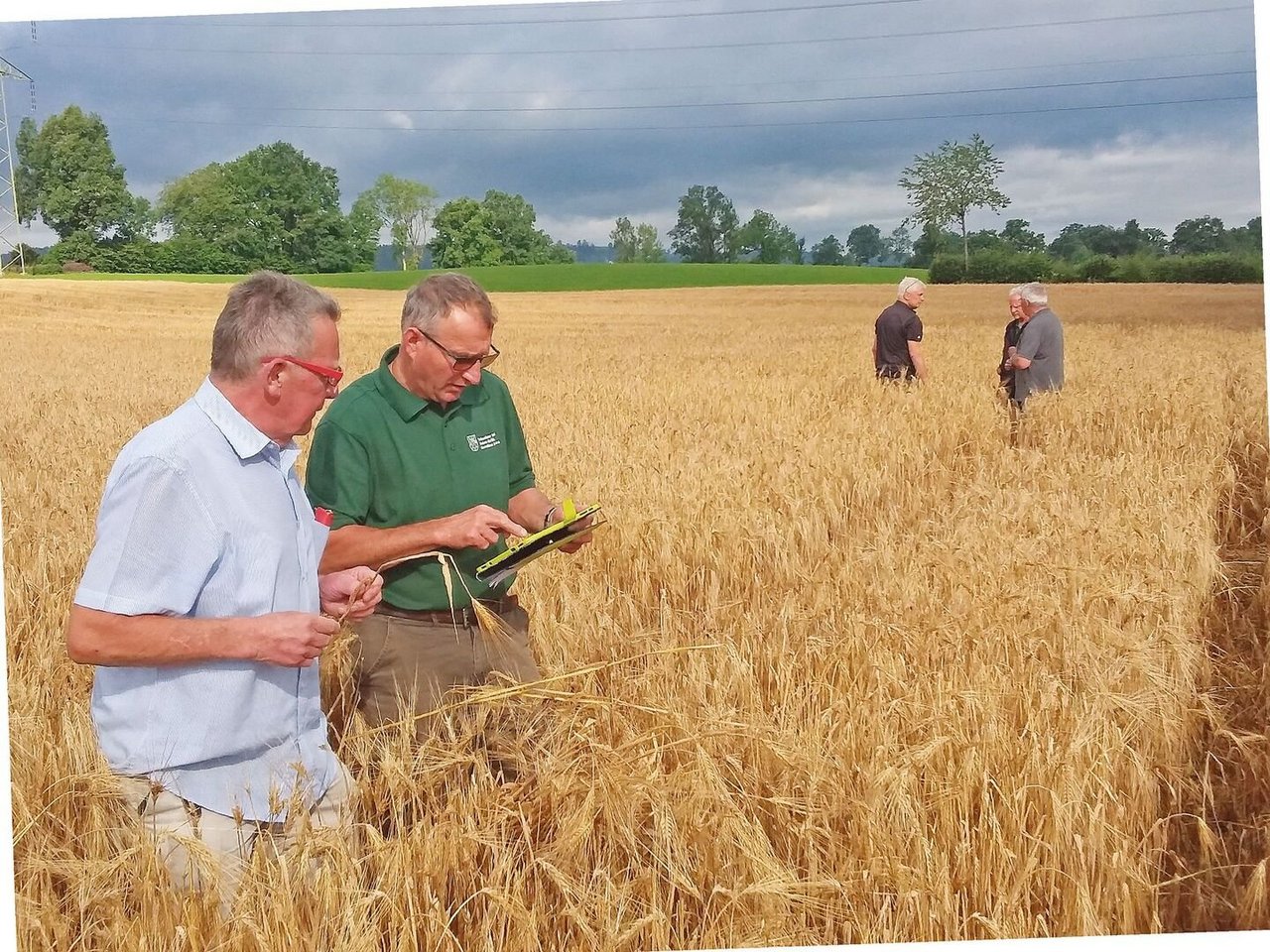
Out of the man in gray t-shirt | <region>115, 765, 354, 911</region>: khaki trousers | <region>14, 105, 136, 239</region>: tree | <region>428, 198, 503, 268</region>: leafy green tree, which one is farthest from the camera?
the man in gray t-shirt

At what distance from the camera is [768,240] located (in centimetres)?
596

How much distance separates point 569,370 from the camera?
8.45 meters

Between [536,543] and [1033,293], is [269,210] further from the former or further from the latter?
[1033,293]

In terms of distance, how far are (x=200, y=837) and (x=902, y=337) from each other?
597 centimetres

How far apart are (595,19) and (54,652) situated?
286 centimetres

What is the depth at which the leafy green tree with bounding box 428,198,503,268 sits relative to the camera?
559cm

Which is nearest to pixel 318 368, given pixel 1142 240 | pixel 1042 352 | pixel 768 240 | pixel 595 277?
pixel 768 240

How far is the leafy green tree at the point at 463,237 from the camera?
5.59 meters

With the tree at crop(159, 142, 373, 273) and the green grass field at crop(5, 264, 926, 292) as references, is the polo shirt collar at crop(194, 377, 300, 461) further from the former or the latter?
the tree at crop(159, 142, 373, 273)

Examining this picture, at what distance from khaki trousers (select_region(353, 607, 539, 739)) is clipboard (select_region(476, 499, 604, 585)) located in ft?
0.97

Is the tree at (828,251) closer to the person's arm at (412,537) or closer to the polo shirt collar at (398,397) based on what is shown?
the polo shirt collar at (398,397)

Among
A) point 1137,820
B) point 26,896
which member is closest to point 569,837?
point 26,896

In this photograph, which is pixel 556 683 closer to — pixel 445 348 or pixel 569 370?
pixel 445 348

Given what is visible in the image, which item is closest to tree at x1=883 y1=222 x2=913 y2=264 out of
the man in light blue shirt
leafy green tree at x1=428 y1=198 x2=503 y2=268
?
leafy green tree at x1=428 y1=198 x2=503 y2=268
